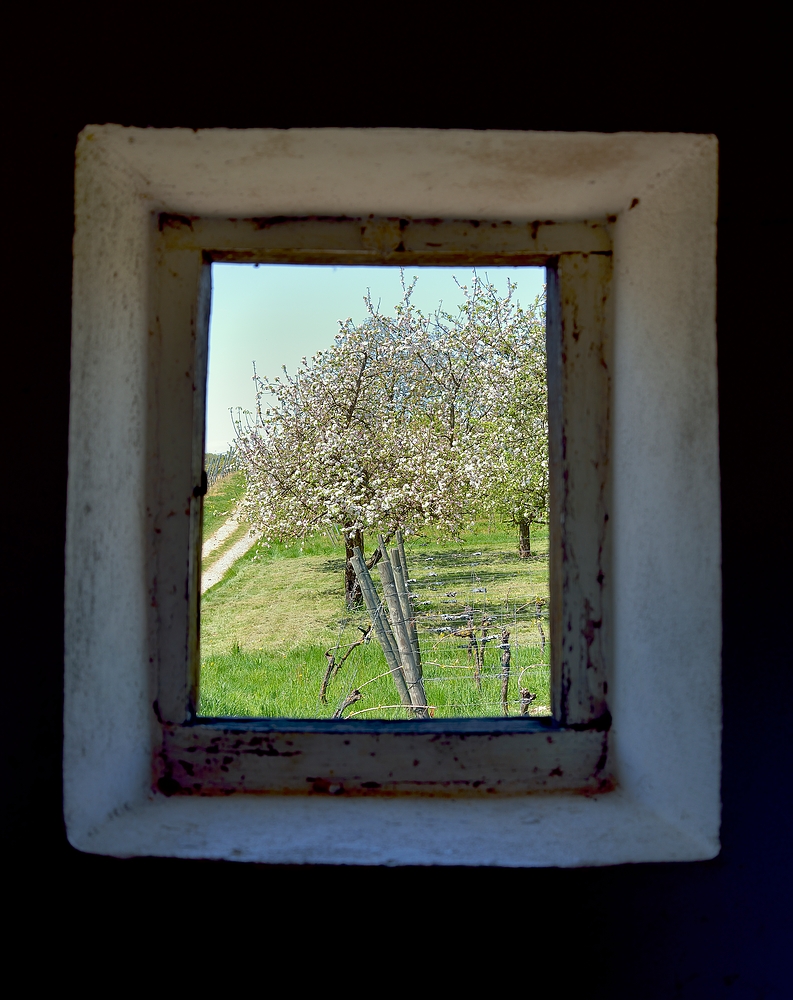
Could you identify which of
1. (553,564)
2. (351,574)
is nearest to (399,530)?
(351,574)

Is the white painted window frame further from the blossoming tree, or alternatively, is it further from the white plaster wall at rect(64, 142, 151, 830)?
the blossoming tree

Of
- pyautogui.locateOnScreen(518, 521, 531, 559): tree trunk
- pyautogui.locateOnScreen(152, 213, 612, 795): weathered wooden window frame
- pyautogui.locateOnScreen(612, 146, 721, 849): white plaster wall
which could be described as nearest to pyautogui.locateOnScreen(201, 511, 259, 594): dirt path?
pyautogui.locateOnScreen(152, 213, 612, 795): weathered wooden window frame

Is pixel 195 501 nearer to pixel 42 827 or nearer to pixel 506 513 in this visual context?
pixel 42 827

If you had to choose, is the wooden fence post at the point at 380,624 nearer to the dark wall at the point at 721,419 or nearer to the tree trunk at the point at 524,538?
the tree trunk at the point at 524,538

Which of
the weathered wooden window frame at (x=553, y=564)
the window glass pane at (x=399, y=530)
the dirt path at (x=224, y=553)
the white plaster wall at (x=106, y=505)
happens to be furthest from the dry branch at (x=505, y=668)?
the white plaster wall at (x=106, y=505)

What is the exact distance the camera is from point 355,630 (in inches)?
105

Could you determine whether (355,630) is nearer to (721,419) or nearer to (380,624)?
(380,624)

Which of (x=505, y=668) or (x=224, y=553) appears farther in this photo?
(x=505, y=668)

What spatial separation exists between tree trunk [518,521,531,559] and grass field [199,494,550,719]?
0.13 ft

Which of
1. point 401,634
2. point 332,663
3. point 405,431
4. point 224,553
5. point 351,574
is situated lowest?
point 332,663

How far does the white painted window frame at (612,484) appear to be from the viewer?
2.38ft

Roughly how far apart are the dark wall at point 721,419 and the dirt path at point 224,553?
3.37ft

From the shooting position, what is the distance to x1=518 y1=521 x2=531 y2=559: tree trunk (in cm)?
259

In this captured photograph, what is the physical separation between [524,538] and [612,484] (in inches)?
72.6
